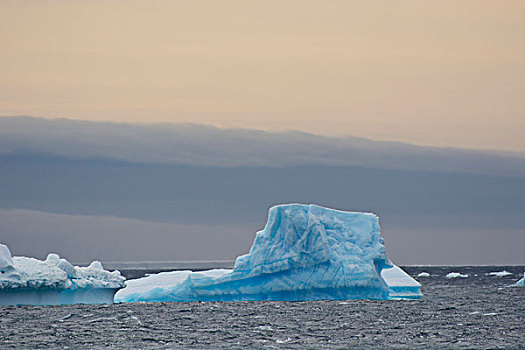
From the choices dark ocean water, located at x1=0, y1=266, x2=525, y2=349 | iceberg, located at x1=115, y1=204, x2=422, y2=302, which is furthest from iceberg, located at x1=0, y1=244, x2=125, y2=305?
iceberg, located at x1=115, y1=204, x2=422, y2=302

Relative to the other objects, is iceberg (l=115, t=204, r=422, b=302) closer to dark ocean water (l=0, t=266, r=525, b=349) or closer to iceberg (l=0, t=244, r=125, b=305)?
dark ocean water (l=0, t=266, r=525, b=349)

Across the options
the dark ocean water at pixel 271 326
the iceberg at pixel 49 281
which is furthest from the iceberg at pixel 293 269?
the iceberg at pixel 49 281

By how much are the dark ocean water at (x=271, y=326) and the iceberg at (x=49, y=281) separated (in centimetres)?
64

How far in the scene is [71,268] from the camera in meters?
20.0

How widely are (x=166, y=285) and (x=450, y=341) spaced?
10.8 m

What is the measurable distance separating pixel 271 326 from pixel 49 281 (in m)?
5.68

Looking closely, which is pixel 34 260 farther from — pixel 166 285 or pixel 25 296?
pixel 166 285

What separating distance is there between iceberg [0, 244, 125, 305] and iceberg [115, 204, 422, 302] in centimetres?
194

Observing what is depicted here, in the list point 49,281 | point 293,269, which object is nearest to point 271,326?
point 293,269

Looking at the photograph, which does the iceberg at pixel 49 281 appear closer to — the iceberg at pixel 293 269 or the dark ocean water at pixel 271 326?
the dark ocean water at pixel 271 326

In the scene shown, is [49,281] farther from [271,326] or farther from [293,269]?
[293,269]

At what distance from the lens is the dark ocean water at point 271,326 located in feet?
50.2

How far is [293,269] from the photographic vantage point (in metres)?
21.9

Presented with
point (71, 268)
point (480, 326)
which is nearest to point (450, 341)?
point (480, 326)
